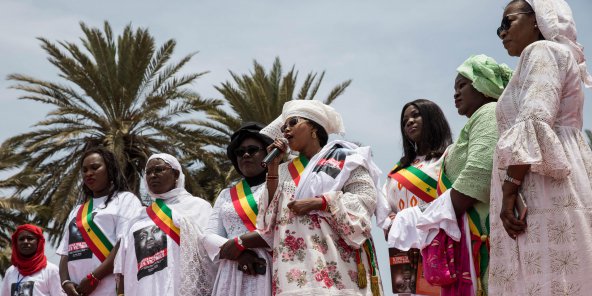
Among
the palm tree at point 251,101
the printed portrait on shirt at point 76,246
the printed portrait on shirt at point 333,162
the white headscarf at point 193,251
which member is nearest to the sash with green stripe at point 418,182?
the printed portrait on shirt at point 333,162

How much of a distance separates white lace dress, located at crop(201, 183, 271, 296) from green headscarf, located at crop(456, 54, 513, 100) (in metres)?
2.14

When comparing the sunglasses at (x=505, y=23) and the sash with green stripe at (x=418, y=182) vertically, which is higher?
the sunglasses at (x=505, y=23)

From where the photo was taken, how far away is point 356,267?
6.10 m

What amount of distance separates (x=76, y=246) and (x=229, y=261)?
1.97 m

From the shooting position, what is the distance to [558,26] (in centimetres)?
511

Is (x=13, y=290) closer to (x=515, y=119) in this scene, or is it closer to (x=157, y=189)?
(x=157, y=189)

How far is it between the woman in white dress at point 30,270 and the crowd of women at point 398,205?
161 cm

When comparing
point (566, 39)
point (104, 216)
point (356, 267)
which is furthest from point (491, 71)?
point (104, 216)

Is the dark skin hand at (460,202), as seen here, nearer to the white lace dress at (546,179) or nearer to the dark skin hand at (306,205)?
the white lace dress at (546,179)

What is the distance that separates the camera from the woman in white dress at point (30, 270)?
32.9 feet

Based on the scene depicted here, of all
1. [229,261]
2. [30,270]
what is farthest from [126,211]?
[30,270]

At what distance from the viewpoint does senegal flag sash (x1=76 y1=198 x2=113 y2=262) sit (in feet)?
27.4

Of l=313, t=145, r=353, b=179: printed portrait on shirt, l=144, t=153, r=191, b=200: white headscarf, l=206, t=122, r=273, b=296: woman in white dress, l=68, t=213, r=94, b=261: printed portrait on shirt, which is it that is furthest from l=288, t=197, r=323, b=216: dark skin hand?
l=68, t=213, r=94, b=261: printed portrait on shirt

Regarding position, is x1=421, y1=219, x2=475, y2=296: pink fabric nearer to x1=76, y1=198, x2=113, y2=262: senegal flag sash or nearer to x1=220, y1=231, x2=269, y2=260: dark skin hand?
x1=220, y1=231, x2=269, y2=260: dark skin hand
